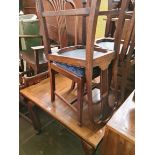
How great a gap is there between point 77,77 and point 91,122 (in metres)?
0.40

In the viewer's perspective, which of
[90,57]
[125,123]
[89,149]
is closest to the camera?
[125,123]

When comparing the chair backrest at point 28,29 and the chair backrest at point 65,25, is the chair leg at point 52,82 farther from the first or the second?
the chair backrest at point 28,29

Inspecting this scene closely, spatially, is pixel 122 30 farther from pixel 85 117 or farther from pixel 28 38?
pixel 28 38

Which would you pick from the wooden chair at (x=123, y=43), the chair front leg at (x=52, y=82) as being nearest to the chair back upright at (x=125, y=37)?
the wooden chair at (x=123, y=43)

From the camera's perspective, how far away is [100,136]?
111 centimetres

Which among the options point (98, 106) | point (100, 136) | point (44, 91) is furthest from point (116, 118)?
point (44, 91)

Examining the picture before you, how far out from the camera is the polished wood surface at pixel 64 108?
44.4 inches

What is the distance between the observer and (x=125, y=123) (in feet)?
2.55

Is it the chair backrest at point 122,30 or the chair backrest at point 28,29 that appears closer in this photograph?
the chair backrest at point 122,30

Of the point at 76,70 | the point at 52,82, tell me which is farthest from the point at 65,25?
the point at 76,70

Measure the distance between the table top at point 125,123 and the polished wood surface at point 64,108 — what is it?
13.6 inches

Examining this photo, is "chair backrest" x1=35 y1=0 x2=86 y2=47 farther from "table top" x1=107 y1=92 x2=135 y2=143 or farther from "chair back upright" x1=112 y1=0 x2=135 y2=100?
"table top" x1=107 y1=92 x2=135 y2=143

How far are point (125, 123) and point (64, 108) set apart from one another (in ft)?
2.30
